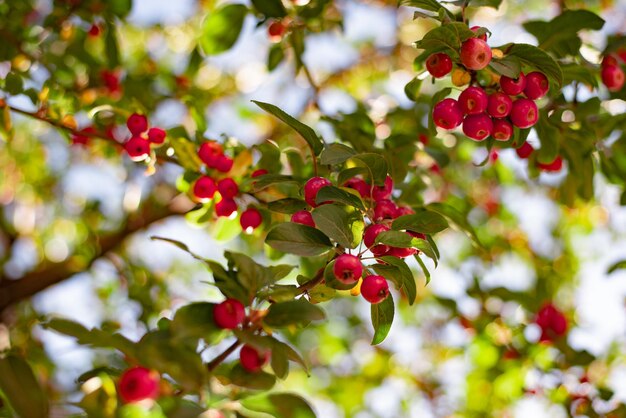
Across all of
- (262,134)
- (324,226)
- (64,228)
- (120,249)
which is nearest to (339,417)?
(120,249)

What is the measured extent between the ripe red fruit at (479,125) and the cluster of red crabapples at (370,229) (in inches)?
11.1

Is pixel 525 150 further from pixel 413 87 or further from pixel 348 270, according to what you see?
pixel 348 270

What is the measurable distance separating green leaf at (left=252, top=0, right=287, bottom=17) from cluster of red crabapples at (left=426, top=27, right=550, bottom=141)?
39.4 inches

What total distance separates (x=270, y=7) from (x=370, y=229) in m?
1.37

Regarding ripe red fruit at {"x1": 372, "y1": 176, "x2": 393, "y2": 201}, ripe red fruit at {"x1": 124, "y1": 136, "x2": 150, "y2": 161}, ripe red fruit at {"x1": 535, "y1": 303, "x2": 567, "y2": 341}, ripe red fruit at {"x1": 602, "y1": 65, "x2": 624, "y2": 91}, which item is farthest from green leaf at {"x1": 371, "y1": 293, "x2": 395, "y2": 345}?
ripe red fruit at {"x1": 535, "y1": 303, "x2": 567, "y2": 341}

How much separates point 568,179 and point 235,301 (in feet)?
6.72

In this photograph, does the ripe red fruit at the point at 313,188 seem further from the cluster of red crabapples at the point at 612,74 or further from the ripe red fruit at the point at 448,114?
the cluster of red crabapples at the point at 612,74

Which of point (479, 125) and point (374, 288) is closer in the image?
point (374, 288)

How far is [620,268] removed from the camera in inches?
102

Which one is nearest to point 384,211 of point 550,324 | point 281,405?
point 281,405

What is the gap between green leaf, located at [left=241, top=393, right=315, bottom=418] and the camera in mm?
1291

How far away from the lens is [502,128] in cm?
185

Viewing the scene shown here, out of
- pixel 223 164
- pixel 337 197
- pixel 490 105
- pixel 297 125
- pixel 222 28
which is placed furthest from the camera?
pixel 222 28

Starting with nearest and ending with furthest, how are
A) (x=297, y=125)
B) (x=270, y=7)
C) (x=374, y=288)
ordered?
(x=374, y=288)
(x=297, y=125)
(x=270, y=7)
